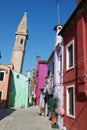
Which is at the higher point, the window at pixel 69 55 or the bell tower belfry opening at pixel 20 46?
the bell tower belfry opening at pixel 20 46

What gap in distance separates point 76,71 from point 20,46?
52.3 meters

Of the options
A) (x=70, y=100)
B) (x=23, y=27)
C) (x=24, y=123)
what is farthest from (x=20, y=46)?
(x=70, y=100)

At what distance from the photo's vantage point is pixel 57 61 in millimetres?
16422

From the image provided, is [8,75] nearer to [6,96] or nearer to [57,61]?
[6,96]

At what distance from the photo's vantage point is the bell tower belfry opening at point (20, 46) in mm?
58219

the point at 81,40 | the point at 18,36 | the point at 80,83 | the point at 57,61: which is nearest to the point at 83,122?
the point at 80,83

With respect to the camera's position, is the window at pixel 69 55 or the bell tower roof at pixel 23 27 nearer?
the window at pixel 69 55

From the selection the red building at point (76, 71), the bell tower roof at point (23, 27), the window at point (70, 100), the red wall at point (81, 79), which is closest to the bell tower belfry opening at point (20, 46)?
the bell tower roof at point (23, 27)

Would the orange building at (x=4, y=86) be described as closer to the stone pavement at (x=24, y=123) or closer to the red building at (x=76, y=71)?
the stone pavement at (x=24, y=123)

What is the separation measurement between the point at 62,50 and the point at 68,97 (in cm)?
367

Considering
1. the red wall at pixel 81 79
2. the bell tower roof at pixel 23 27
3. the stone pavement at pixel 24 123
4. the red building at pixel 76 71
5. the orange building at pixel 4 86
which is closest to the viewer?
the red wall at pixel 81 79

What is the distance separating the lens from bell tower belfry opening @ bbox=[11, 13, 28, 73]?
5822 centimetres

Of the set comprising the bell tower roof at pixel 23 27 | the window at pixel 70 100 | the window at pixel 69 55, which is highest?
the bell tower roof at pixel 23 27

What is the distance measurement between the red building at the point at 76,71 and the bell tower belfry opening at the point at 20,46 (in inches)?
1744
